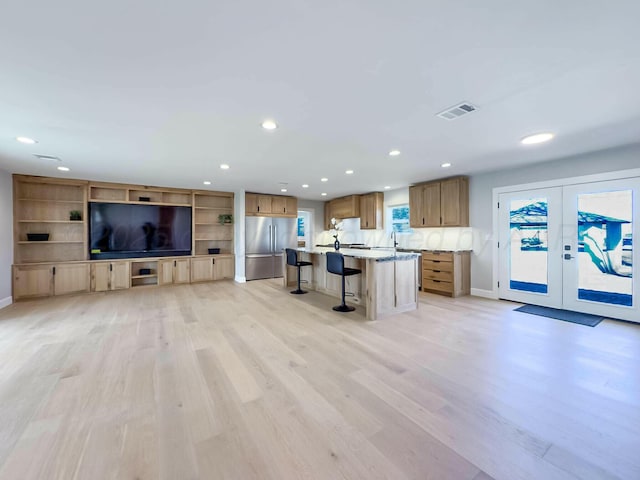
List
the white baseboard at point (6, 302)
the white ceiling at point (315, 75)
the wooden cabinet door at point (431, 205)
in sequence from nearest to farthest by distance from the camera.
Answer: the white ceiling at point (315, 75), the white baseboard at point (6, 302), the wooden cabinet door at point (431, 205)

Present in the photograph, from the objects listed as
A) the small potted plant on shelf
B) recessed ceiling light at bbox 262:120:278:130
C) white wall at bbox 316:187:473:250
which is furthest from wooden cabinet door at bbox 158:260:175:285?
recessed ceiling light at bbox 262:120:278:130

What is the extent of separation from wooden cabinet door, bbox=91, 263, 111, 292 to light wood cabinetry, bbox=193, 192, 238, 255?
1.82m

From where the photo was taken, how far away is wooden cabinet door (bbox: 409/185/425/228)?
5730 millimetres

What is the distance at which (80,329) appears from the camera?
3.33m

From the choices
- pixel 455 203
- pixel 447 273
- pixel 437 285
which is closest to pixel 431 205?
pixel 455 203

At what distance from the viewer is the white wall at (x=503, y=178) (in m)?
3.54

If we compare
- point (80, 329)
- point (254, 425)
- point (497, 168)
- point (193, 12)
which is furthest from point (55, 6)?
Answer: point (497, 168)

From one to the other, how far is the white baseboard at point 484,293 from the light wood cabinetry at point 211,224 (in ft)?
20.2

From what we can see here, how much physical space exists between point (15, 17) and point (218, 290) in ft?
16.3

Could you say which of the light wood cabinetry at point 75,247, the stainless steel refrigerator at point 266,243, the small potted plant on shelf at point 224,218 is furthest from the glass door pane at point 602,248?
the small potted plant on shelf at point 224,218

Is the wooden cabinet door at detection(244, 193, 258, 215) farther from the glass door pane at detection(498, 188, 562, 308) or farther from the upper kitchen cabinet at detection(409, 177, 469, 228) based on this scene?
the glass door pane at detection(498, 188, 562, 308)

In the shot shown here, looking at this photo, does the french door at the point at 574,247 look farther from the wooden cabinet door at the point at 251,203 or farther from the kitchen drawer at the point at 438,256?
the wooden cabinet door at the point at 251,203

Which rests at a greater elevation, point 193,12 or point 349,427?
point 193,12

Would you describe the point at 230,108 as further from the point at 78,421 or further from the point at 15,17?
the point at 78,421
